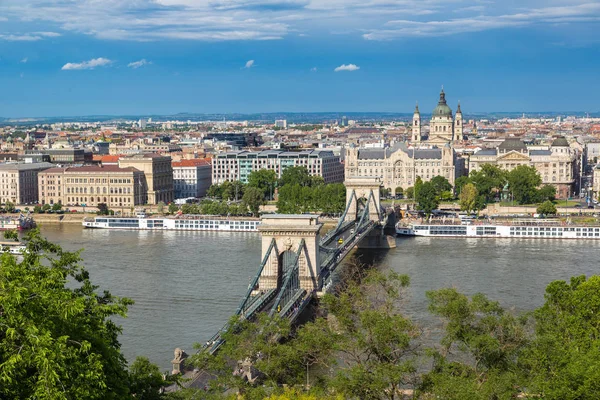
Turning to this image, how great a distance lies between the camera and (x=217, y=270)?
2816cm

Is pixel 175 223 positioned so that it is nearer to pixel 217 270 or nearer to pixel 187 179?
pixel 217 270

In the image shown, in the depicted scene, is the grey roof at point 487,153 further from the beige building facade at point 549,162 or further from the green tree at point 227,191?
the green tree at point 227,191

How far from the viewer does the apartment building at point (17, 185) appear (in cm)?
5291

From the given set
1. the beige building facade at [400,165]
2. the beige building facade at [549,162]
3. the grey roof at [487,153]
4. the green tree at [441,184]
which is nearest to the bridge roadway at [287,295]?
the green tree at [441,184]

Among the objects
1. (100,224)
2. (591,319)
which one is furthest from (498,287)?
(100,224)

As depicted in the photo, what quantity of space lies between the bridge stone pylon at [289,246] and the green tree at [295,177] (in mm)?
32587

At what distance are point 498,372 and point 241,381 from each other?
3.13 meters

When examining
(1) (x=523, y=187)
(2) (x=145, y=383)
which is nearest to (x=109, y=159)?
(1) (x=523, y=187)

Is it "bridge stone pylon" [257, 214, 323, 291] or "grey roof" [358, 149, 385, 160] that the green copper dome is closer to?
"grey roof" [358, 149, 385, 160]

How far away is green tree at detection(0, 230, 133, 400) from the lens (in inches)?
303

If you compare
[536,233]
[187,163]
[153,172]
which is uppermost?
[187,163]

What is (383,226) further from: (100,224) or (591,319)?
(591,319)

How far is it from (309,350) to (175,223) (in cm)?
3126

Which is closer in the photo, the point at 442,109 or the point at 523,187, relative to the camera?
the point at 523,187
